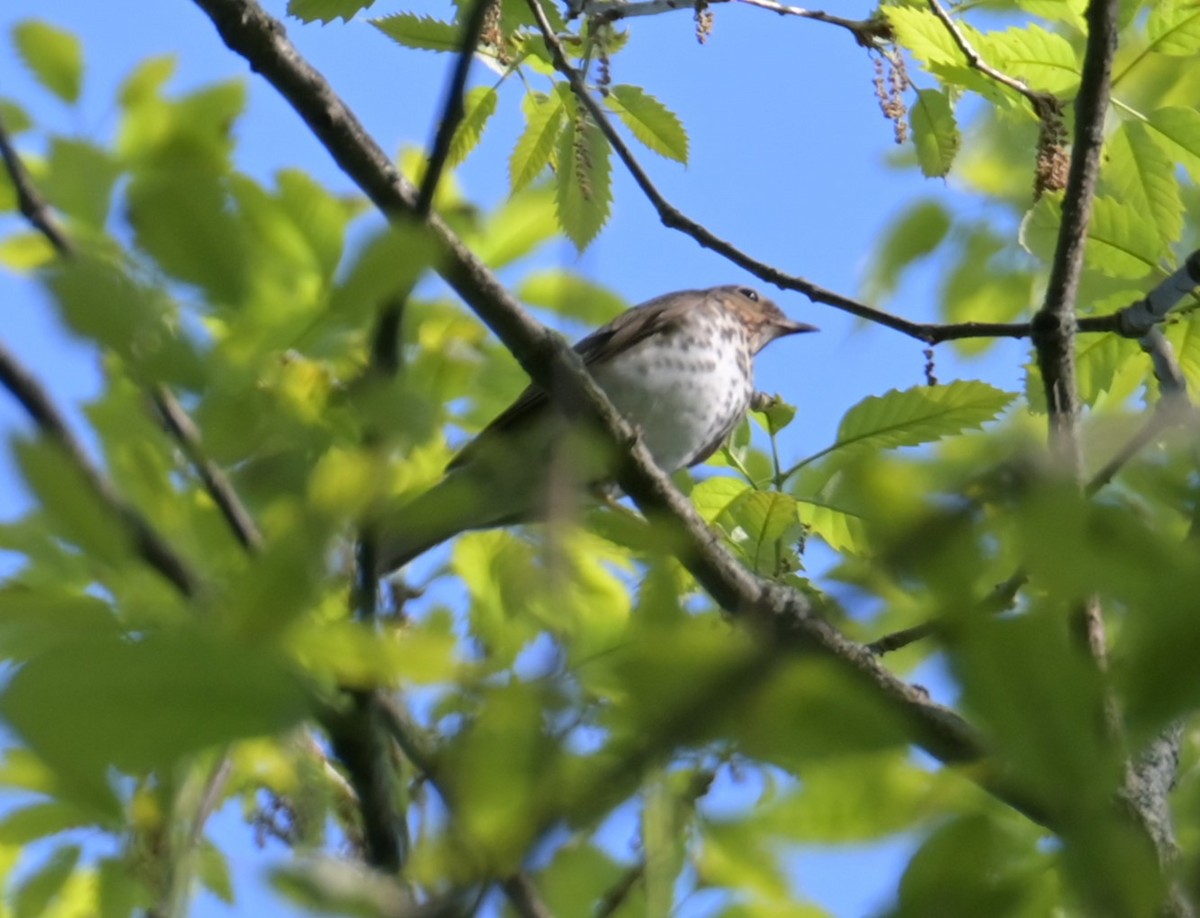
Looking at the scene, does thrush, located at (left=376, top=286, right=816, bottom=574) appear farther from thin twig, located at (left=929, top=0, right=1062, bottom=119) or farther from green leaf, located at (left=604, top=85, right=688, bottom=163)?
thin twig, located at (left=929, top=0, right=1062, bottom=119)

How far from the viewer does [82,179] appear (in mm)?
1441

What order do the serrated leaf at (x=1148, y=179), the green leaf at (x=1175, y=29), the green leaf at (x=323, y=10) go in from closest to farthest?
the green leaf at (x=323, y=10) → the green leaf at (x=1175, y=29) → the serrated leaf at (x=1148, y=179)

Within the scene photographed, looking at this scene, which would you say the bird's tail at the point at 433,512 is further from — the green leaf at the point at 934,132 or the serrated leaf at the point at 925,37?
the green leaf at the point at 934,132

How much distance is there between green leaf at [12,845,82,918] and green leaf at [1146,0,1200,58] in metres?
2.76

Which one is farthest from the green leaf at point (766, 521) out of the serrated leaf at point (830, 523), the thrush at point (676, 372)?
the thrush at point (676, 372)

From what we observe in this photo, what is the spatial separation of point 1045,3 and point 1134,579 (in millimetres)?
3006

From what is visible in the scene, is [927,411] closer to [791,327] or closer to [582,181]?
[582,181]

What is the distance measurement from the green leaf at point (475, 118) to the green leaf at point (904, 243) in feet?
4.23

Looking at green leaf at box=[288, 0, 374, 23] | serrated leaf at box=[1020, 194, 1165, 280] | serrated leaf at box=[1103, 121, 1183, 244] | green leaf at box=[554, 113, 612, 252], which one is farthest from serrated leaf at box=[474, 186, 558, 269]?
serrated leaf at box=[1103, 121, 1183, 244]

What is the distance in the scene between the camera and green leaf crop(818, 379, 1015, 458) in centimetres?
341

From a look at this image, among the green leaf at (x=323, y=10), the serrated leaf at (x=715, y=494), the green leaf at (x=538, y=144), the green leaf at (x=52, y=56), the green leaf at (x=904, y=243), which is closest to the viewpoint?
the green leaf at (x=52, y=56)

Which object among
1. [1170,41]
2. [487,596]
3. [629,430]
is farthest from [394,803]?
[1170,41]

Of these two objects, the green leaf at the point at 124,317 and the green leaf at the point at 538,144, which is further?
the green leaf at the point at 538,144

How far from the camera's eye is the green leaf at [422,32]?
3346mm
